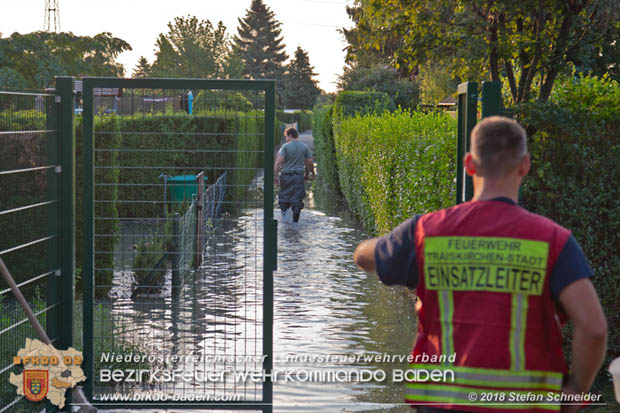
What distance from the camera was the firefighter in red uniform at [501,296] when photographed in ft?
9.30

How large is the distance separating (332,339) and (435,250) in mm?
5502

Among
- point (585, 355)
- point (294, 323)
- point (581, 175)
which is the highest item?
point (581, 175)

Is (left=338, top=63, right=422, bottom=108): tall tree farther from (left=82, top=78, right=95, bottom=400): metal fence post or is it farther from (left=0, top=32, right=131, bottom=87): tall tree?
(left=82, top=78, right=95, bottom=400): metal fence post

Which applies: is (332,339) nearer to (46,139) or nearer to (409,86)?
(46,139)

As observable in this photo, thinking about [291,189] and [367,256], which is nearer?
[367,256]

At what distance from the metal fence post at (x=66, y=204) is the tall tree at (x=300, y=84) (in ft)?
414

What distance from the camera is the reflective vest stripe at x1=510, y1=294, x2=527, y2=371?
2.85m

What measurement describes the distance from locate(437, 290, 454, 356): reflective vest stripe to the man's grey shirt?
13.7m

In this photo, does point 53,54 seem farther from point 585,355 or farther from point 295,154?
point 585,355

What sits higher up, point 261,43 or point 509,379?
point 261,43

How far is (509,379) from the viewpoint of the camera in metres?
2.90

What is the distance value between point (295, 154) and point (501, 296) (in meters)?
13.9

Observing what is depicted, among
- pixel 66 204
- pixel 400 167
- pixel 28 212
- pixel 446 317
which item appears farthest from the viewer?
pixel 400 167

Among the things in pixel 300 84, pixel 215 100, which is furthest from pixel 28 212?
pixel 300 84
